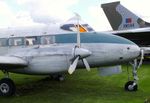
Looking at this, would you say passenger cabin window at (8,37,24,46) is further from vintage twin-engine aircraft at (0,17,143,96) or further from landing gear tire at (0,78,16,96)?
landing gear tire at (0,78,16,96)

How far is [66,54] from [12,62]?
7.25 feet

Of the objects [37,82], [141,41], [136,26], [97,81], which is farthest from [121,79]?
[136,26]

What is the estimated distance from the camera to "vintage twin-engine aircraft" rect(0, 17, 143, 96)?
1334 centimetres

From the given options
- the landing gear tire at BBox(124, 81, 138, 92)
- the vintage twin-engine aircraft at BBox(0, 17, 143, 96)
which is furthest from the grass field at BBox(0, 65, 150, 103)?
the vintage twin-engine aircraft at BBox(0, 17, 143, 96)

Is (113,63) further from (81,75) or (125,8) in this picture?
(125,8)

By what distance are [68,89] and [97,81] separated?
2.62 metres

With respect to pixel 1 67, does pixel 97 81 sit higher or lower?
lower

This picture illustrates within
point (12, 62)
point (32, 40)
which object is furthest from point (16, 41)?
point (12, 62)

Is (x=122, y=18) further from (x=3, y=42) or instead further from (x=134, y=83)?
(x=3, y=42)

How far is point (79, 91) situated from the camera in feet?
48.5

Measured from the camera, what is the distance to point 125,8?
→ 117 feet

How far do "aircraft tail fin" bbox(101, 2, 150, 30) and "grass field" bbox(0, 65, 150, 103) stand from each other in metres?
17.2

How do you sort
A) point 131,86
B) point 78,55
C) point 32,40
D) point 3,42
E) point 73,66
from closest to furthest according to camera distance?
point 73,66 < point 78,55 < point 131,86 < point 32,40 < point 3,42

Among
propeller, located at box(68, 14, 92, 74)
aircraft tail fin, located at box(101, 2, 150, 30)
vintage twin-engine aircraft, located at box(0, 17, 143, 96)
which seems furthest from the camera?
aircraft tail fin, located at box(101, 2, 150, 30)
